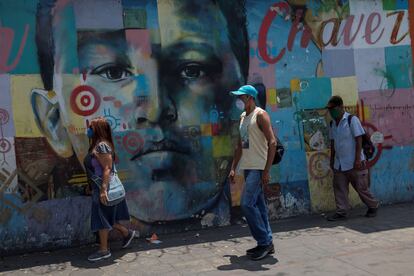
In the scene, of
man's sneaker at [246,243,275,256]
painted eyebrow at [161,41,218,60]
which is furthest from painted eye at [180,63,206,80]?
man's sneaker at [246,243,275,256]

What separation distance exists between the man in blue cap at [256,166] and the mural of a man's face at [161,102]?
132cm

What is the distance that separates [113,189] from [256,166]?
1.61 metres

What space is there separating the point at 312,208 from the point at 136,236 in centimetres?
261

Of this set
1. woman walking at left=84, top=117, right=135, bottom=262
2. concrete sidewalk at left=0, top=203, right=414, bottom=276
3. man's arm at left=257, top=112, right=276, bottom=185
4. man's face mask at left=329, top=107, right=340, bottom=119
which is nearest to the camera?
concrete sidewalk at left=0, top=203, right=414, bottom=276

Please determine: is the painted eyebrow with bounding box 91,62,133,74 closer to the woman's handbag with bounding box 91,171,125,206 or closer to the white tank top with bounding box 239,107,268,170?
the woman's handbag with bounding box 91,171,125,206

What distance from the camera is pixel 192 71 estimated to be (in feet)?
22.3

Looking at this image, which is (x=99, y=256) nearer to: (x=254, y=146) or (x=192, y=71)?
(x=254, y=146)

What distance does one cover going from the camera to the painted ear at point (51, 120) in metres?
6.14

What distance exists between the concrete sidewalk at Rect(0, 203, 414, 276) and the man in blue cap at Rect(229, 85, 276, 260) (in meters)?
0.23

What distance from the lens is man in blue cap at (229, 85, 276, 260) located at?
17.8 ft

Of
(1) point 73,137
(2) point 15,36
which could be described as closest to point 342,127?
(1) point 73,137

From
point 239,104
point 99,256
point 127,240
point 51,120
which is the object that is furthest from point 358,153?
point 51,120

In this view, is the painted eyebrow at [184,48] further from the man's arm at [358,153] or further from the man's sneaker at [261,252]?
the man's sneaker at [261,252]

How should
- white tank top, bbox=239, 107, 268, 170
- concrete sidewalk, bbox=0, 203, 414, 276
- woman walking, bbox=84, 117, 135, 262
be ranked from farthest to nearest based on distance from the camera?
woman walking, bbox=84, 117, 135, 262 < white tank top, bbox=239, 107, 268, 170 < concrete sidewalk, bbox=0, 203, 414, 276
